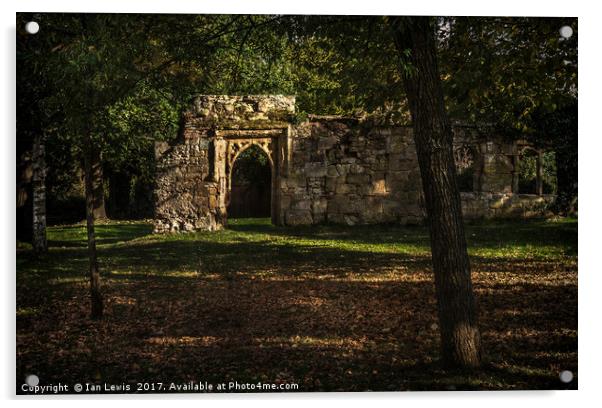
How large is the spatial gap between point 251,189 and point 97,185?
151 inches

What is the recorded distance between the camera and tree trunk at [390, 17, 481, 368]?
4.44m

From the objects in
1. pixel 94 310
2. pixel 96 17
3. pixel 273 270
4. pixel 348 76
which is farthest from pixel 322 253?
pixel 96 17

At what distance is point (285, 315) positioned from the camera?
18.1 feet

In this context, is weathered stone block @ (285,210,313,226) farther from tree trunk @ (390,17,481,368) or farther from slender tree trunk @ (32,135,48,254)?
tree trunk @ (390,17,481,368)

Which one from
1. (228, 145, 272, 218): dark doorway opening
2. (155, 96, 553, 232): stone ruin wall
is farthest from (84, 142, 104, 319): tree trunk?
(228, 145, 272, 218): dark doorway opening

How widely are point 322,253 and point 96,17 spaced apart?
367 centimetres

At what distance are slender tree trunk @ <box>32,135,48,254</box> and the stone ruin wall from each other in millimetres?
2032

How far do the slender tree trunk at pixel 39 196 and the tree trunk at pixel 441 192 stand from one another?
3.73m

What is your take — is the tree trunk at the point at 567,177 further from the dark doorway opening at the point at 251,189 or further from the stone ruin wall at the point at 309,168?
the dark doorway opening at the point at 251,189

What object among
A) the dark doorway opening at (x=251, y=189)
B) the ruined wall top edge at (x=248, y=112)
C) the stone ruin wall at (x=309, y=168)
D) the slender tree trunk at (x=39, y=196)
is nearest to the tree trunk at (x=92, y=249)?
the slender tree trunk at (x=39, y=196)

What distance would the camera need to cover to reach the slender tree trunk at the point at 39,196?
17.4ft

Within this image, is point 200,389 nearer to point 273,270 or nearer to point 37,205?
point 273,270

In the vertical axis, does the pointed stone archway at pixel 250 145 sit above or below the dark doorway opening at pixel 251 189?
above

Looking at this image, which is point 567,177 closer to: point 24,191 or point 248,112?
point 248,112
